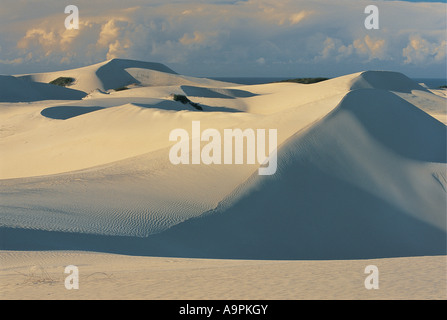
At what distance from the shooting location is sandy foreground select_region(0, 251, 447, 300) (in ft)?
22.5

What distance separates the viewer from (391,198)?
1477 cm

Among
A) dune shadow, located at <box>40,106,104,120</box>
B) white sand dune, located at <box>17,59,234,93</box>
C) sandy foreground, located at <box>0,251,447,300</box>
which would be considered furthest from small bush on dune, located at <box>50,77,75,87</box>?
sandy foreground, located at <box>0,251,447,300</box>

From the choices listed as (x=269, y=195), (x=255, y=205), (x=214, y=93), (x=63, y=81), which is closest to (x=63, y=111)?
(x=214, y=93)

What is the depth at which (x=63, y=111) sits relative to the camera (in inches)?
1256

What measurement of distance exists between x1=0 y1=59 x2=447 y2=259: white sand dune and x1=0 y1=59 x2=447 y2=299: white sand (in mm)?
37

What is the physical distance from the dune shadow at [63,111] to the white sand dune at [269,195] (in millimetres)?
8287

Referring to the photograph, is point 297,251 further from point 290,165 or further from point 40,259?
point 40,259

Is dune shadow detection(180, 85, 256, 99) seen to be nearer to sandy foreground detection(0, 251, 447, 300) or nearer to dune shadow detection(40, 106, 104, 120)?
dune shadow detection(40, 106, 104, 120)

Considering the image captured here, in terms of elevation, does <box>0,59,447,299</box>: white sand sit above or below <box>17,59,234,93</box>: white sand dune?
below

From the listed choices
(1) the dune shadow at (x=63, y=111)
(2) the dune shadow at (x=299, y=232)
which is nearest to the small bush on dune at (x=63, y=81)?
(1) the dune shadow at (x=63, y=111)

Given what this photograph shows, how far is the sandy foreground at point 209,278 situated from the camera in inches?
270

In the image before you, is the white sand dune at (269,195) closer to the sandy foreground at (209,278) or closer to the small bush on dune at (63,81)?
the sandy foreground at (209,278)

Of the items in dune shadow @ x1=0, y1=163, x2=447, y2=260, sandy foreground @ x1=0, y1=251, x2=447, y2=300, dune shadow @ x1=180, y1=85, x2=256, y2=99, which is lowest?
sandy foreground @ x1=0, y1=251, x2=447, y2=300

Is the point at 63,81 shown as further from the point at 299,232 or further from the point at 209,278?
the point at 209,278
